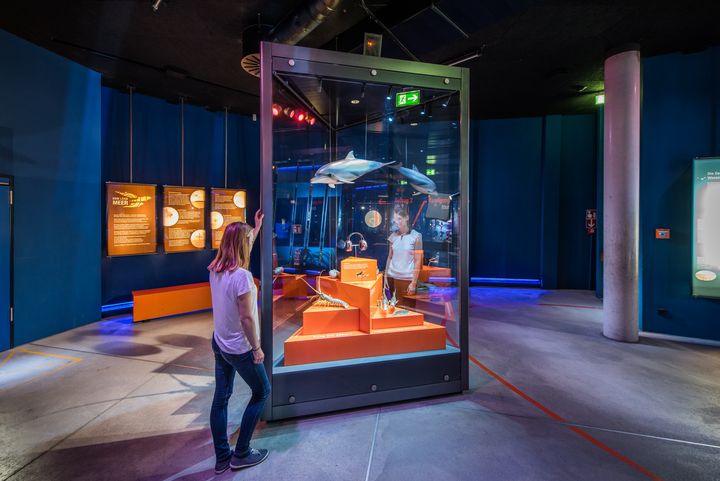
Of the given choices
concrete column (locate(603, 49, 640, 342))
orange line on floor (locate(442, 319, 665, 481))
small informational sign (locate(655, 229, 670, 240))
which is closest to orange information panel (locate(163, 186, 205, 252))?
orange line on floor (locate(442, 319, 665, 481))

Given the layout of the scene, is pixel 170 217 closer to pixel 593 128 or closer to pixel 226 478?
pixel 226 478

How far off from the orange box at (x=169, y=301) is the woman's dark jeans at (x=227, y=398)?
460 cm

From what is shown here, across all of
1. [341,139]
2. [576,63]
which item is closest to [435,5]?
[341,139]

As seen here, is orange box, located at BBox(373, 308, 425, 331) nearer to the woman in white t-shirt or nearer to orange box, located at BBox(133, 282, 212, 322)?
the woman in white t-shirt

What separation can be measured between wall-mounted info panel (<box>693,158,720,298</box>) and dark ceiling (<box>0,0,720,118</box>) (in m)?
1.90

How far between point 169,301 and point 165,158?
2.95m

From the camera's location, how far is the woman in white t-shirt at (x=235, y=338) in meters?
2.10

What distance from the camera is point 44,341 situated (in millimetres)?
4758

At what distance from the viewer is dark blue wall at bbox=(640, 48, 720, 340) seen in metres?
4.95

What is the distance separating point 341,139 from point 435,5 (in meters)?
2.59

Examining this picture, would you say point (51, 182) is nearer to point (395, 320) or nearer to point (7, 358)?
point (7, 358)

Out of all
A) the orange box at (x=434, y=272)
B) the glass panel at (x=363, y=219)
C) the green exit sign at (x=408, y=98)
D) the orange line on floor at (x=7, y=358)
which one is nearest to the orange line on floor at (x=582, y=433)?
the glass panel at (x=363, y=219)

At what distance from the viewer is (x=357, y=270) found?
3.54 meters

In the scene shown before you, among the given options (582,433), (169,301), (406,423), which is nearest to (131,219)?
(169,301)
